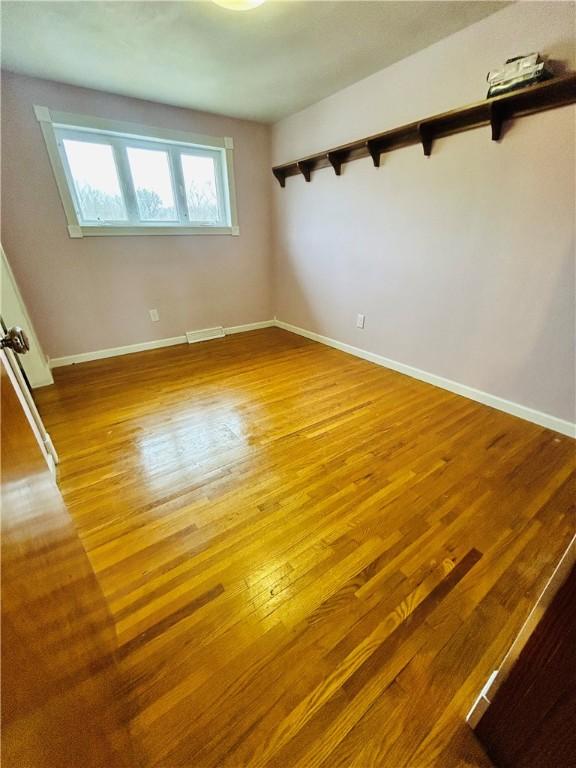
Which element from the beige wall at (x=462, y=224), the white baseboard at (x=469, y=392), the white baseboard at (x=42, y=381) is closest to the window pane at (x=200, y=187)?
the beige wall at (x=462, y=224)

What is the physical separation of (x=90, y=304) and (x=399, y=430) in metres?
3.02

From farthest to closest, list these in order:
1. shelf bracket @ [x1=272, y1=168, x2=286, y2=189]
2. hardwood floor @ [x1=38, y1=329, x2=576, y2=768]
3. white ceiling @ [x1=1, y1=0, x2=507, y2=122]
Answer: shelf bracket @ [x1=272, y1=168, x2=286, y2=189], white ceiling @ [x1=1, y1=0, x2=507, y2=122], hardwood floor @ [x1=38, y1=329, x2=576, y2=768]

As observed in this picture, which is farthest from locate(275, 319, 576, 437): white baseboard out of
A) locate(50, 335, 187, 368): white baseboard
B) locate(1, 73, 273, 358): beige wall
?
locate(50, 335, 187, 368): white baseboard

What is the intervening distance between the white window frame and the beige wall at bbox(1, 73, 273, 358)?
6 cm

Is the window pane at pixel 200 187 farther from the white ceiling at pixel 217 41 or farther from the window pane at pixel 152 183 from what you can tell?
the white ceiling at pixel 217 41

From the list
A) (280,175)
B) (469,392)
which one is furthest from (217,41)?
(469,392)

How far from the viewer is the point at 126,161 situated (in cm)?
288

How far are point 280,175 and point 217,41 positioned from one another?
1.57m

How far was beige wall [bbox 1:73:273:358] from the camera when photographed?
8.07ft

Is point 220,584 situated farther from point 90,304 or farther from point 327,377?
point 90,304

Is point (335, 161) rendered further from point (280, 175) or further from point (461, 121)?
point (461, 121)

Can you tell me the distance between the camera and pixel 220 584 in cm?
111

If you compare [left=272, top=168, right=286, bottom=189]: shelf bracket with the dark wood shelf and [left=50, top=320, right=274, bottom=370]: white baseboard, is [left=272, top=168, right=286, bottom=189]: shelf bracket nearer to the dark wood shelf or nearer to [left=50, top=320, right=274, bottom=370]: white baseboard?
the dark wood shelf

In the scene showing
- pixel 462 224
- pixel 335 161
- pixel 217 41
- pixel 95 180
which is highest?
pixel 217 41
